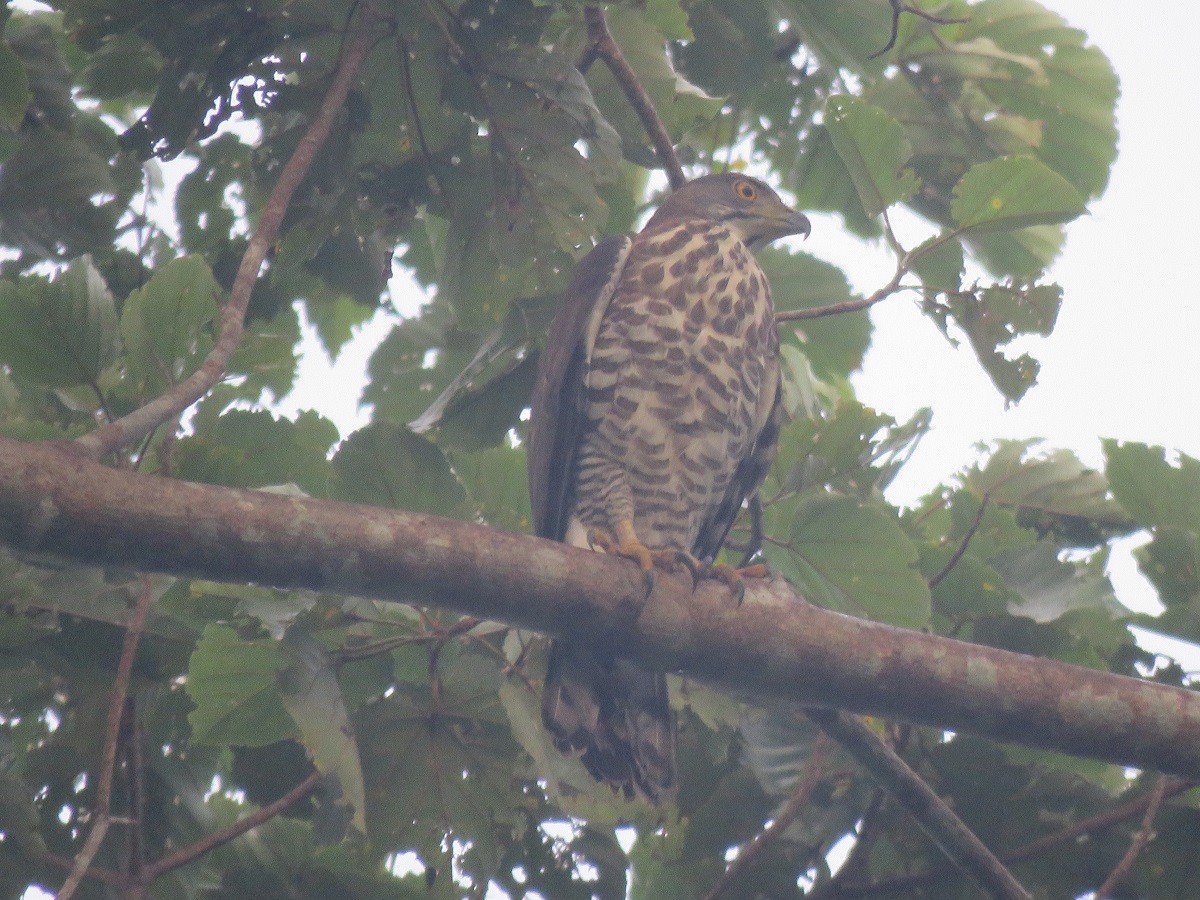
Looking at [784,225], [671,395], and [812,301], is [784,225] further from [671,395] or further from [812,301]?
[671,395]

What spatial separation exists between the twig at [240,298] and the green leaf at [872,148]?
1.34m

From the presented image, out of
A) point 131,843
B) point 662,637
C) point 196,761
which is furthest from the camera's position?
point 196,761

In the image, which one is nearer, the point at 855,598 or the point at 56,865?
the point at 56,865

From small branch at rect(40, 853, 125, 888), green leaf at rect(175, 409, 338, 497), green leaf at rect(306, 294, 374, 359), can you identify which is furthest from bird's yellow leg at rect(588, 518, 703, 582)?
green leaf at rect(306, 294, 374, 359)

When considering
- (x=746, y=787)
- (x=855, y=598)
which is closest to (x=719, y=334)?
(x=855, y=598)

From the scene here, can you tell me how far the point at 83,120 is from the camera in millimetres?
3994

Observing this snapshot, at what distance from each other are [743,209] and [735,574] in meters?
2.18

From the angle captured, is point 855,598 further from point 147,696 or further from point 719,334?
point 147,696

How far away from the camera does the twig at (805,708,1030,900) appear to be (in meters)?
3.11

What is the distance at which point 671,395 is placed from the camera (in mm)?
4039

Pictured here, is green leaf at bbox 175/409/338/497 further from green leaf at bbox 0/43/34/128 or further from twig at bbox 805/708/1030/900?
twig at bbox 805/708/1030/900

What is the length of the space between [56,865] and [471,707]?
1076mm

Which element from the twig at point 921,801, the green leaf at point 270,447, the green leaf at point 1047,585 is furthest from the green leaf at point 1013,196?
the green leaf at point 270,447

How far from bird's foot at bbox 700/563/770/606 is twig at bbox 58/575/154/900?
1.43 metres
